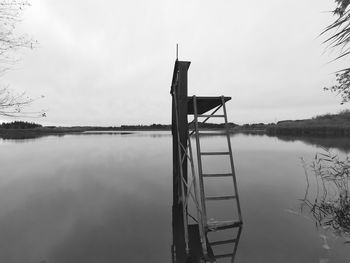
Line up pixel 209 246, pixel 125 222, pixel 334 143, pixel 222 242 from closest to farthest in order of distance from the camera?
pixel 209 246, pixel 222 242, pixel 125 222, pixel 334 143

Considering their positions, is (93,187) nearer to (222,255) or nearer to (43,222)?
(43,222)

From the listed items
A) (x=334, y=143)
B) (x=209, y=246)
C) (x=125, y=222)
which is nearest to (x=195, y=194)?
(x=209, y=246)

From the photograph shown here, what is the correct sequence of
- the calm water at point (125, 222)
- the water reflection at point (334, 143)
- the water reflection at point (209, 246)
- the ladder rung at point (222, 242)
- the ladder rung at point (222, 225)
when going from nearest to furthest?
the water reflection at point (209, 246), the calm water at point (125, 222), the ladder rung at point (222, 242), the ladder rung at point (222, 225), the water reflection at point (334, 143)

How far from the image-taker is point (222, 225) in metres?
6.82

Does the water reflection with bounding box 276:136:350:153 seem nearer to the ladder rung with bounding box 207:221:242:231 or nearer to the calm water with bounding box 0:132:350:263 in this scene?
the calm water with bounding box 0:132:350:263

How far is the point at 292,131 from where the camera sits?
2223 inches

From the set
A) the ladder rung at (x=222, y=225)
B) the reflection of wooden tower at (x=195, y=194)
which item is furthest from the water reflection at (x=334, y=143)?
the reflection of wooden tower at (x=195, y=194)

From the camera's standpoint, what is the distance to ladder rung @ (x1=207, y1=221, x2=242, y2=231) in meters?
6.63

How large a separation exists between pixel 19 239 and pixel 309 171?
17693 mm

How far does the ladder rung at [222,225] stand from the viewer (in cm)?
663

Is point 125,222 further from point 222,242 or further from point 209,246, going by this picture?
point 222,242

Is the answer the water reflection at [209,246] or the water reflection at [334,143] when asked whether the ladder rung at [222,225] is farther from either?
the water reflection at [334,143]

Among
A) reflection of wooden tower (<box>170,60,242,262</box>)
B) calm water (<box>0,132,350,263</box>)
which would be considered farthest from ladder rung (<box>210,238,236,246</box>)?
calm water (<box>0,132,350,263</box>)

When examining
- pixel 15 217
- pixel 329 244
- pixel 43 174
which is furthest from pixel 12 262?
pixel 43 174
